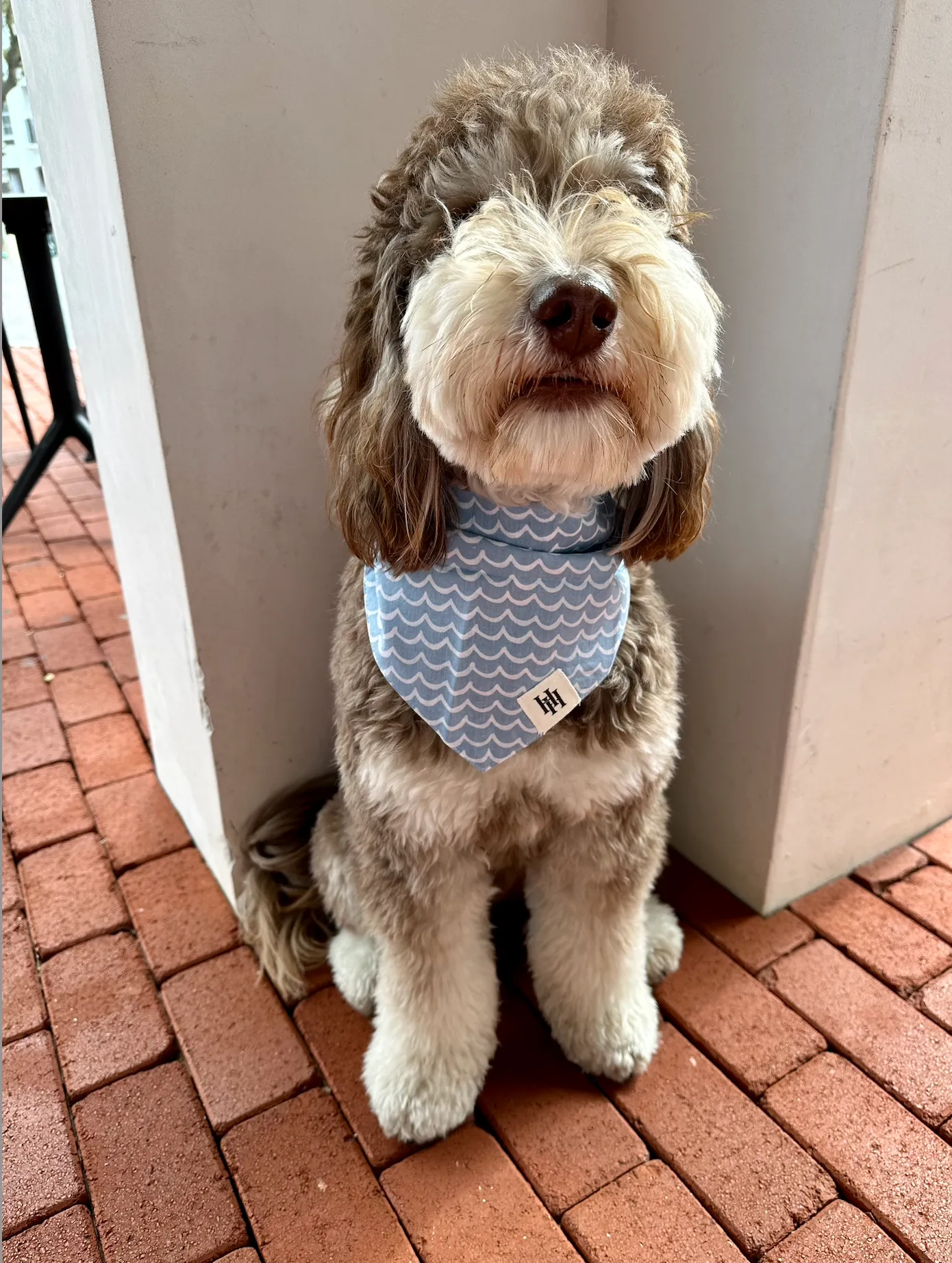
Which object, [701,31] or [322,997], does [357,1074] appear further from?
[701,31]

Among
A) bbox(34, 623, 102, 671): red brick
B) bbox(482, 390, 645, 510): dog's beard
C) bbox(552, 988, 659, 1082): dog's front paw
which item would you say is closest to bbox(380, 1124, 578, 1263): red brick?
bbox(552, 988, 659, 1082): dog's front paw

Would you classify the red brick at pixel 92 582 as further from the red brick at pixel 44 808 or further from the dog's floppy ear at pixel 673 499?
the dog's floppy ear at pixel 673 499

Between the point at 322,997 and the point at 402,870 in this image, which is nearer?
the point at 402,870

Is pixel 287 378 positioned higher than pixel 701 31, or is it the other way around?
pixel 701 31

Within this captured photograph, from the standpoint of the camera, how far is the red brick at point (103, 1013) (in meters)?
1.44

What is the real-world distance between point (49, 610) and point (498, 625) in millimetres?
2120

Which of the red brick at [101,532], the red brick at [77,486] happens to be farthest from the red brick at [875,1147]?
the red brick at [77,486]

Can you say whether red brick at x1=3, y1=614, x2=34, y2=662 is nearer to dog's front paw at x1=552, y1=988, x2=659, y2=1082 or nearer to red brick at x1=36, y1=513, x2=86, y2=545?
red brick at x1=36, y1=513, x2=86, y2=545

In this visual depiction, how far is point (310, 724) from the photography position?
1.67m

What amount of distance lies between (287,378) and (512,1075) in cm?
113

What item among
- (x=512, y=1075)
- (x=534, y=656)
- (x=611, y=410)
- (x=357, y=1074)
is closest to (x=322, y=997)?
(x=357, y=1074)

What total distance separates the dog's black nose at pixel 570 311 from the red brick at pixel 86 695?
1820mm

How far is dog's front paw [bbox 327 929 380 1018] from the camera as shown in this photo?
1.51 m

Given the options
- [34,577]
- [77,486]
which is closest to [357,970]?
[34,577]
